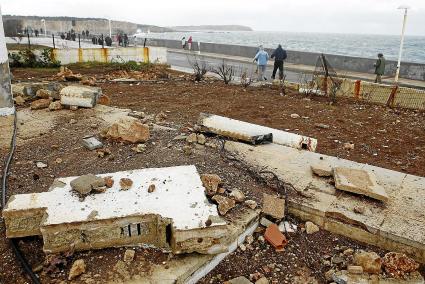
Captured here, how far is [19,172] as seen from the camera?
4.53 meters

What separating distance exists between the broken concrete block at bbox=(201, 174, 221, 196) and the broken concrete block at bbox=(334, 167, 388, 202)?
1419mm

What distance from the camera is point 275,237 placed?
365 cm

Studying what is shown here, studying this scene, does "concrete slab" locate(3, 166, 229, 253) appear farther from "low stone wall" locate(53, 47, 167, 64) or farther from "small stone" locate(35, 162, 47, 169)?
"low stone wall" locate(53, 47, 167, 64)

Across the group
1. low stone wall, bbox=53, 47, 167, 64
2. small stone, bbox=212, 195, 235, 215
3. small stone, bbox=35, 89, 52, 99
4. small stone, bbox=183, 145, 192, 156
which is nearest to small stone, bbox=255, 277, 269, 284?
small stone, bbox=212, 195, 235, 215

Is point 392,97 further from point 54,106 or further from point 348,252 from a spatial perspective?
point 54,106

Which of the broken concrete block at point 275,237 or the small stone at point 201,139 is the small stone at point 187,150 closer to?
the small stone at point 201,139

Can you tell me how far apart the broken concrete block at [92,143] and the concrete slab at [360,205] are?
1967 mm

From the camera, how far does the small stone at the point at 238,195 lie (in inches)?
153

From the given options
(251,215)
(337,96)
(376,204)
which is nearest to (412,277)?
(376,204)

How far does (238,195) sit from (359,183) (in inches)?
57.6

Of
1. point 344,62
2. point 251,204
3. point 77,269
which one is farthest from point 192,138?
point 344,62

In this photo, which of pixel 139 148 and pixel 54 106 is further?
pixel 54 106

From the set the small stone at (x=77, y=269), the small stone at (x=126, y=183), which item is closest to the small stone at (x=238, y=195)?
the small stone at (x=126, y=183)

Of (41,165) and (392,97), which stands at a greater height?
(392,97)
